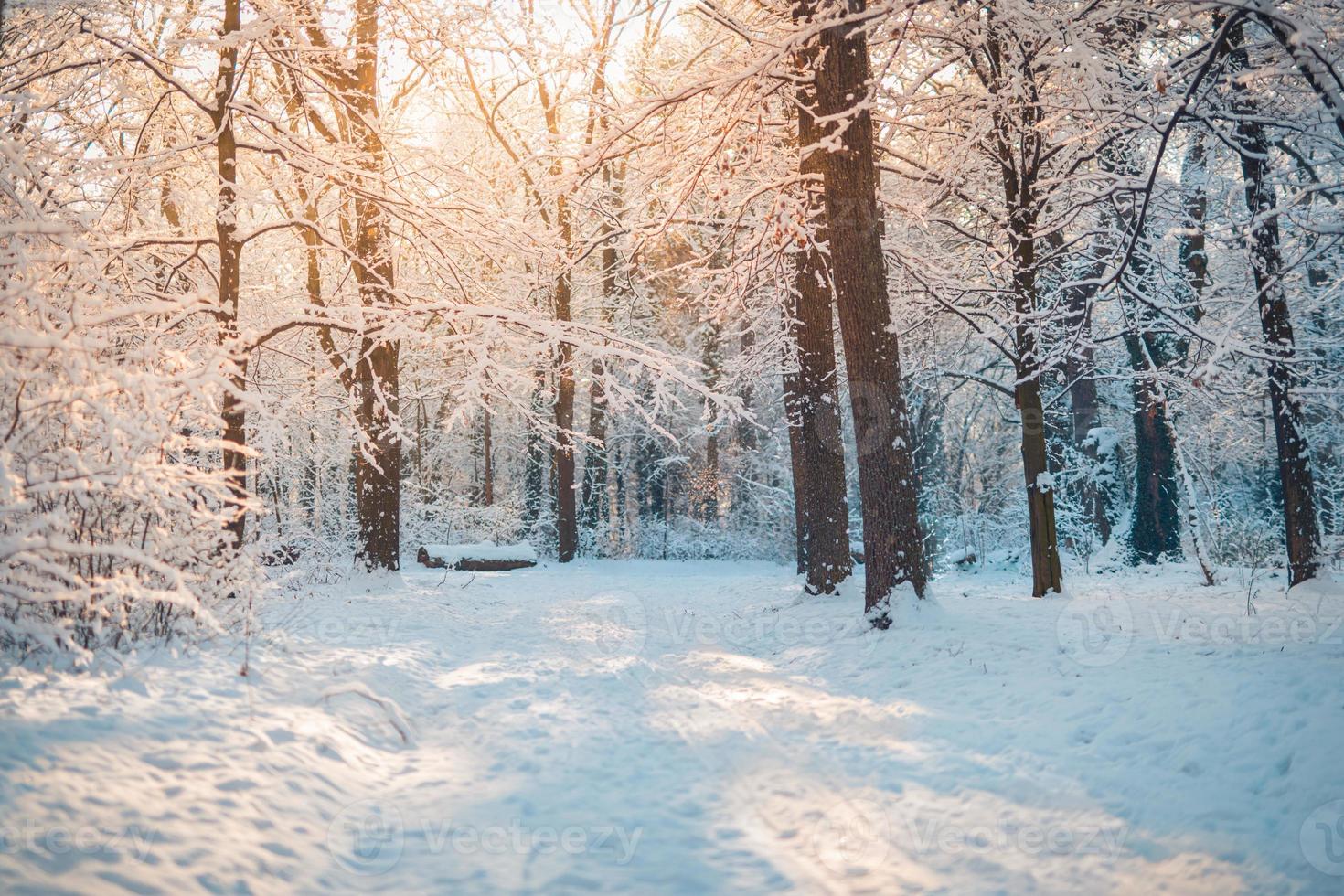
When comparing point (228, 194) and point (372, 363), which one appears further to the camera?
point (372, 363)

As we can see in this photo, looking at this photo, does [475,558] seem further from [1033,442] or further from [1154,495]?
[1154,495]

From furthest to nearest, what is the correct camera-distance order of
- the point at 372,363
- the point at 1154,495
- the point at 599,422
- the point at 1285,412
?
the point at 599,422
the point at 1154,495
the point at 372,363
the point at 1285,412

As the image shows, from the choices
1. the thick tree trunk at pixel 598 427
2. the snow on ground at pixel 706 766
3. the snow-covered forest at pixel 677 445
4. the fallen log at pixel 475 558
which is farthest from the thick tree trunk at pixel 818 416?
the thick tree trunk at pixel 598 427

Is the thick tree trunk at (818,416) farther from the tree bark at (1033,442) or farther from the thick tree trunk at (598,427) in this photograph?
the thick tree trunk at (598,427)

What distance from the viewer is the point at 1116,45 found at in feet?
32.7

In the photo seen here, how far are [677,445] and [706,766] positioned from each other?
4914 mm

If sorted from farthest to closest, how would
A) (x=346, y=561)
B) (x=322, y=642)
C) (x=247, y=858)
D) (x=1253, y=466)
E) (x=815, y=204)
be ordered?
(x=1253, y=466)
(x=346, y=561)
(x=815, y=204)
(x=322, y=642)
(x=247, y=858)

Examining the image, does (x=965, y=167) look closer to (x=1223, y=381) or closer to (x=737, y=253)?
(x=737, y=253)

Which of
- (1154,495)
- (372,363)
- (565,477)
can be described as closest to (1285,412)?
(1154,495)

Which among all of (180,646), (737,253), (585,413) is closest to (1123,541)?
(737,253)

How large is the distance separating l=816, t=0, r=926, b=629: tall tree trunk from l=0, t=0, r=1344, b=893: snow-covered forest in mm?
52

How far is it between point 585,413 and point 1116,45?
22.3 metres

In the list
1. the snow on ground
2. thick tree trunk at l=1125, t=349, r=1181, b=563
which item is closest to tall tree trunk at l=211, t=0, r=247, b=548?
the snow on ground

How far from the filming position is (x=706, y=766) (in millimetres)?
4754
